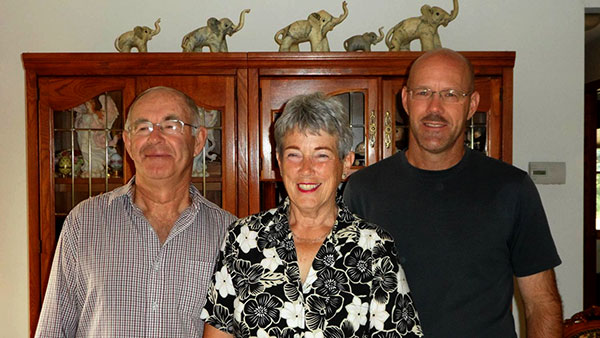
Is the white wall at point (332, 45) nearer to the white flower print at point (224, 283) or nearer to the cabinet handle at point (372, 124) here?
the cabinet handle at point (372, 124)

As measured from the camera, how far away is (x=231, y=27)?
266 cm

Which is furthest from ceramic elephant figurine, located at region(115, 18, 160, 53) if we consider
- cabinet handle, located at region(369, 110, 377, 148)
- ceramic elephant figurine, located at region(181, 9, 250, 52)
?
cabinet handle, located at region(369, 110, 377, 148)

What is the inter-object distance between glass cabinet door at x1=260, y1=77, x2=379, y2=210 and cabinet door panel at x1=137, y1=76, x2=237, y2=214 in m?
0.14

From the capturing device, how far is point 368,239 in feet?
4.46

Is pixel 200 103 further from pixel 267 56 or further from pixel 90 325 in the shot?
pixel 90 325

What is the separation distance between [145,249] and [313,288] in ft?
1.77

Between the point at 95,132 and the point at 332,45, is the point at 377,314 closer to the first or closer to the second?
the point at 95,132

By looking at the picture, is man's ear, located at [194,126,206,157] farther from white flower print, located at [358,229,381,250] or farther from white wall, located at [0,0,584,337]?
white wall, located at [0,0,584,337]

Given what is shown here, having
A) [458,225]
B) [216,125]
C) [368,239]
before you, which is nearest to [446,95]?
[458,225]

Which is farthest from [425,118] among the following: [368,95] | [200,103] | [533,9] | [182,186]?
[533,9]

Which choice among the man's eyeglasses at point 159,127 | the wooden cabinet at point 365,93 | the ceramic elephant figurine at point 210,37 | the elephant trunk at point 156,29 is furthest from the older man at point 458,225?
the elephant trunk at point 156,29

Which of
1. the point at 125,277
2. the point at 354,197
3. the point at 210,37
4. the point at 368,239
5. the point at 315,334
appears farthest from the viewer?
the point at 210,37

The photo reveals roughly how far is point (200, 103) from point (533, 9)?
74.6 inches

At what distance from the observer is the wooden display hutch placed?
247 centimetres
